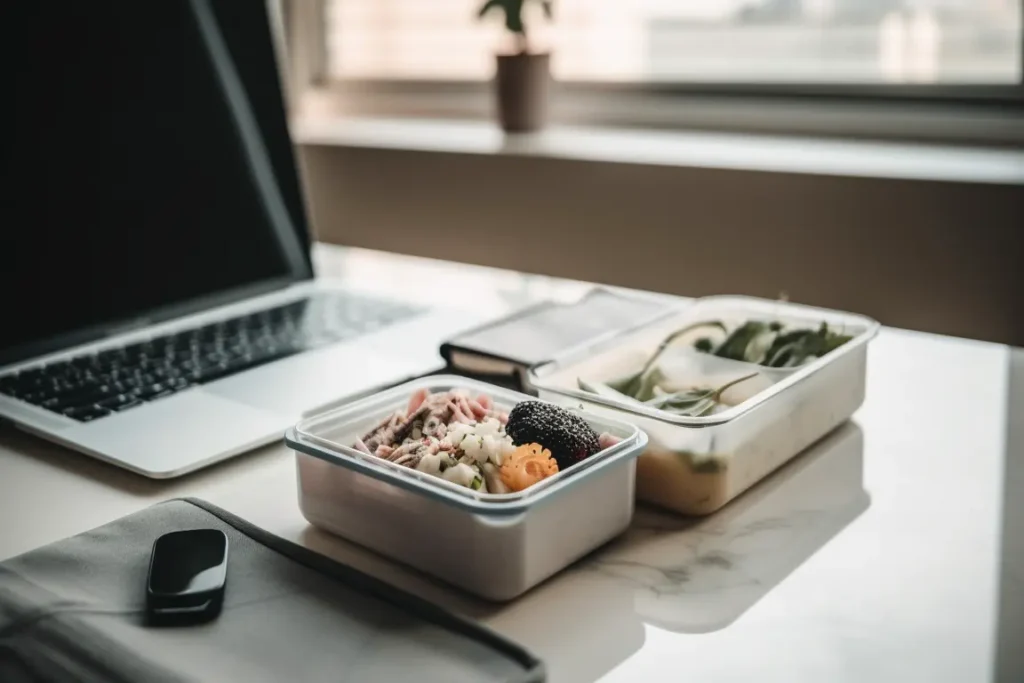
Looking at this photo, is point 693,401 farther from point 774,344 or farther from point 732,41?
point 732,41

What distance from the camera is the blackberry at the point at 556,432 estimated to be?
659 millimetres

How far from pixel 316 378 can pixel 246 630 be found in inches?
17.0

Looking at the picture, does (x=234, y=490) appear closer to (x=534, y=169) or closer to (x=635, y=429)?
(x=635, y=429)

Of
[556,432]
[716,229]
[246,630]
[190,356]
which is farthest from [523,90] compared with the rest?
[246,630]

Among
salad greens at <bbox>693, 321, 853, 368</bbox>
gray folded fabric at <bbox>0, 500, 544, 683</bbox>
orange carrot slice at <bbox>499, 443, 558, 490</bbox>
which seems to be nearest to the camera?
gray folded fabric at <bbox>0, 500, 544, 683</bbox>

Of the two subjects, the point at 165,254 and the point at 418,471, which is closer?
the point at 418,471

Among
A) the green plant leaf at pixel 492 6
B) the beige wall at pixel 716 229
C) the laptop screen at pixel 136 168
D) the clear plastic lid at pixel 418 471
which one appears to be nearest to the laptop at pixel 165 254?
the laptop screen at pixel 136 168

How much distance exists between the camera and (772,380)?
792 mm

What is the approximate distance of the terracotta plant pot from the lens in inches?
77.4

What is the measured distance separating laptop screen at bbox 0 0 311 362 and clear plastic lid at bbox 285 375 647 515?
49 centimetres

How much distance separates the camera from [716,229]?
170 centimetres

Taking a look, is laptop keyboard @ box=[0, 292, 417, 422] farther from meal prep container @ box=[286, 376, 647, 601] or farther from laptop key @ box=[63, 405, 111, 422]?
meal prep container @ box=[286, 376, 647, 601]

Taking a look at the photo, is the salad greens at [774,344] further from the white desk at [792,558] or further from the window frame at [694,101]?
the window frame at [694,101]

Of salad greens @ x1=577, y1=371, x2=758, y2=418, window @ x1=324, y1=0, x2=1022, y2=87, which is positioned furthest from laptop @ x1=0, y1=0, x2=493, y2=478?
window @ x1=324, y1=0, x2=1022, y2=87
